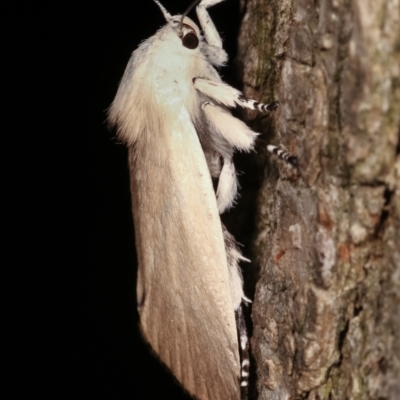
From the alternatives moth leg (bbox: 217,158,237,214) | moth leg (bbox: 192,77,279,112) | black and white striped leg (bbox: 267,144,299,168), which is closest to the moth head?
moth leg (bbox: 192,77,279,112)

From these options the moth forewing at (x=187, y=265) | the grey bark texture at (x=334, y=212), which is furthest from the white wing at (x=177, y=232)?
the grey bark texture at (x=334, y=212)

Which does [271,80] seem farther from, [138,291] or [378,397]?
[378,397]

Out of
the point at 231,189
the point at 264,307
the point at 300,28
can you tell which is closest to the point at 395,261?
the point at 264,307

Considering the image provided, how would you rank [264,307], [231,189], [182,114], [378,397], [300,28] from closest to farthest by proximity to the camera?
[378,397], [300,28], [264,307], [182,114], [231,189]

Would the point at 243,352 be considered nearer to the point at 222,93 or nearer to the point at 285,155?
the point at 285,155

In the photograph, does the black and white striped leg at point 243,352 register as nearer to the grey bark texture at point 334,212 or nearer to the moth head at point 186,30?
the grey bark texture at point 334,212

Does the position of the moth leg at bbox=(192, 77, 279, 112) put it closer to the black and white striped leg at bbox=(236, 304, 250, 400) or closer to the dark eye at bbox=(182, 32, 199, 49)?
the dark eye at bbox=(182, 32, 199, 49)

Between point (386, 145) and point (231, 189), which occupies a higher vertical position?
point (386, 145)
